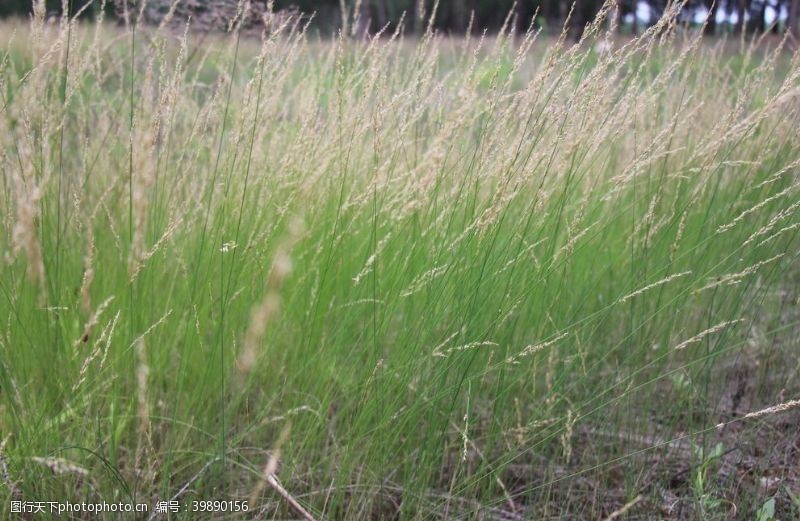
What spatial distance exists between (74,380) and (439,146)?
0.90 metres

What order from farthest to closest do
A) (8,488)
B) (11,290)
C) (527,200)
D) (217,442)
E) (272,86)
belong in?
1. (527,200)
2. (272,86)
3. (11,290)
4. (217,442)
5. (8,488)

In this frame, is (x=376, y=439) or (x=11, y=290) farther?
(x=11, y=290)

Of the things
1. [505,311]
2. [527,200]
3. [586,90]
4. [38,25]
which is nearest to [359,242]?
[527,200]

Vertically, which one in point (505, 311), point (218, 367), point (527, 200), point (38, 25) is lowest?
point (218, 367)

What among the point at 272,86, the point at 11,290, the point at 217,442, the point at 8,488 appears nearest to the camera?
the point at 8,488

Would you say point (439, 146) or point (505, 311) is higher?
point (439, 146)

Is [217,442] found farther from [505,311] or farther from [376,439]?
[505,311]

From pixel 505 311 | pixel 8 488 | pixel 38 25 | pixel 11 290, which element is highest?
pixel 38 25

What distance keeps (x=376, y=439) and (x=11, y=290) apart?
34.8 inches

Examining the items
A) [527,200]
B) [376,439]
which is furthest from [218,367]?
[527,200]

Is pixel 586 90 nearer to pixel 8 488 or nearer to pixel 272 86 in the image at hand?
pixel 272 86

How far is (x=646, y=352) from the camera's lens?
1854mm

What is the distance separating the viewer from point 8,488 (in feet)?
4.22

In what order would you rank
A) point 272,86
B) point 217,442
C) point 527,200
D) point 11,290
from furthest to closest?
point 527,200
point 272,86
point 11,290
point 217,442
